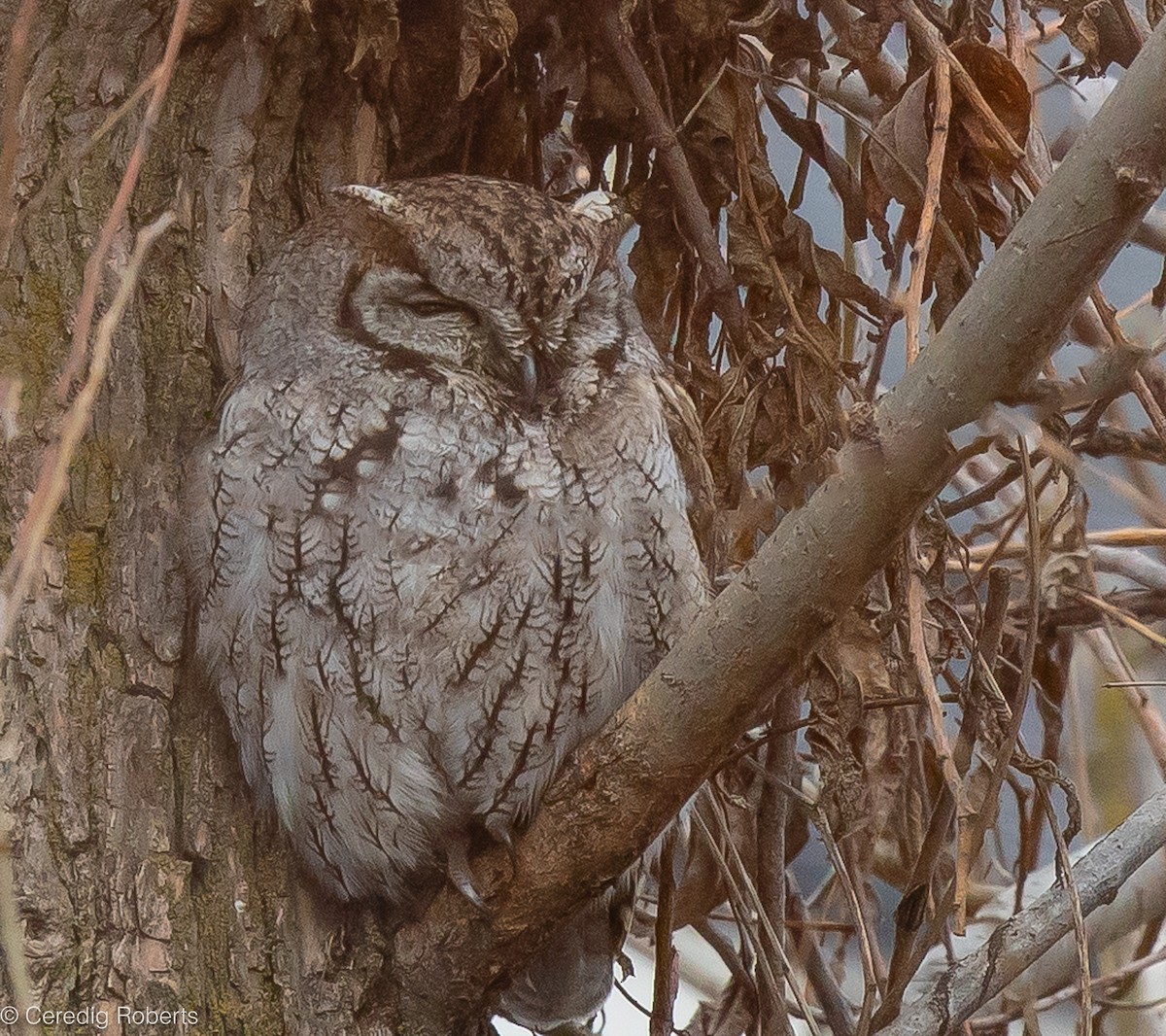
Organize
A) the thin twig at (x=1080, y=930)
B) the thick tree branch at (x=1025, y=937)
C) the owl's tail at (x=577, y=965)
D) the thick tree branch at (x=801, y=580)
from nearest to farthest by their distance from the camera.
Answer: the thick tree branch at (x=801, y=580) < the thin twig at (x=1080, y=930) < the thick tree branch at (x=1025, y=937) < the owl's tail at (x=577, y=965)

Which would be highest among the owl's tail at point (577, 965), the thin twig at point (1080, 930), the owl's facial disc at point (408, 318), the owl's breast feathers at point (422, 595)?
the owl's facial disc at point (408, 318)

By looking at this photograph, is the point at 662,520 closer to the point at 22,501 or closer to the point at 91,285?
the point at 22,501

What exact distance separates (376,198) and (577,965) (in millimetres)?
951

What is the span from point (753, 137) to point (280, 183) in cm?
61

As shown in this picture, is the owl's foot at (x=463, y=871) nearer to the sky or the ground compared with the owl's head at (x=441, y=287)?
nearer to the ground

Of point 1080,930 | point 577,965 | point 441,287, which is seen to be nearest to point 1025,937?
point 1080,930

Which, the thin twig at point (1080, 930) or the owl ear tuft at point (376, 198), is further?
the owl ear tuft at point (376, 198)

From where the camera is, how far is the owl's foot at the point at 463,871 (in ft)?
4.99

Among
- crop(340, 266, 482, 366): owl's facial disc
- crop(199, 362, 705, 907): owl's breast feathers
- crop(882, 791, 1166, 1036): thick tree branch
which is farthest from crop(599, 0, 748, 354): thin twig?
crop(882, 791, 1166, 1036): thick tree branch

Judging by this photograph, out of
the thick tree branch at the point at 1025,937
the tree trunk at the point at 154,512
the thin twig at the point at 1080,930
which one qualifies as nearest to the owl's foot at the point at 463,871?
the tree trunk at the point at 154,512

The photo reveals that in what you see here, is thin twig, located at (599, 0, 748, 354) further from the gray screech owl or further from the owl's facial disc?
the owl's facial disc

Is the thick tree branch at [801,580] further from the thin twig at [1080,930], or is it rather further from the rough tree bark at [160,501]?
the thin twig at [1080,930]

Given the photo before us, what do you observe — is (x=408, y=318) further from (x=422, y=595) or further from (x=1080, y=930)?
(x=1080, y=930)

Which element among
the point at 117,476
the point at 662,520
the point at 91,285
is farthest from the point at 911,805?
the point at 91,285
